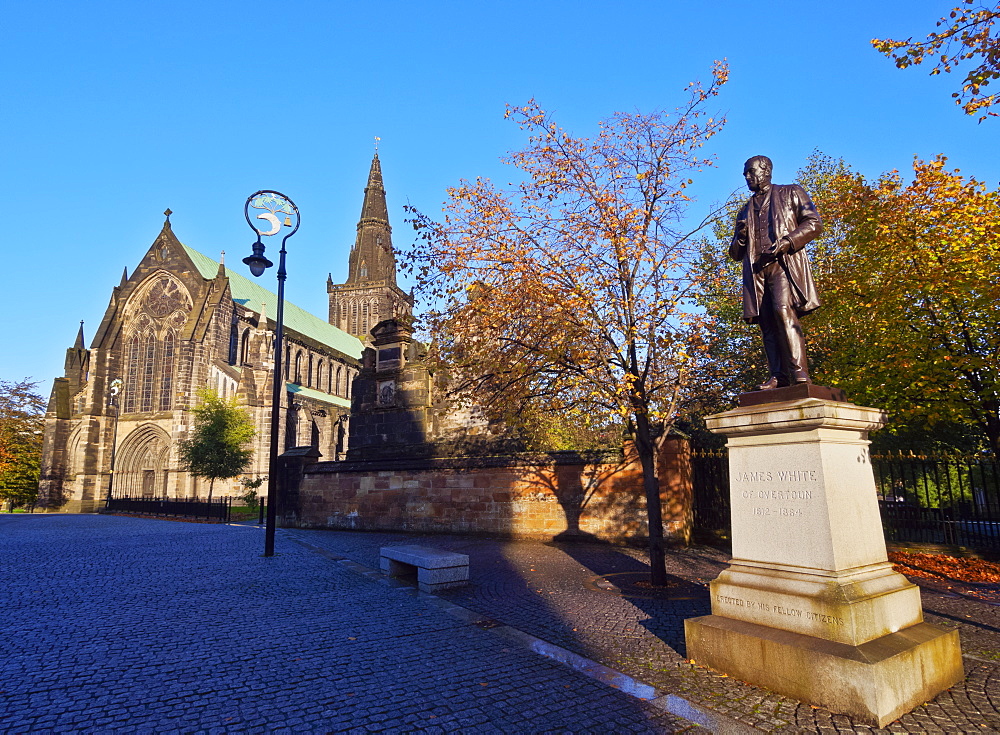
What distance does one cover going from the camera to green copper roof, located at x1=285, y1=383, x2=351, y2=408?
4453 cm

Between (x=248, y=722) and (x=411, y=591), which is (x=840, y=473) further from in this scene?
(x=411, y=591)

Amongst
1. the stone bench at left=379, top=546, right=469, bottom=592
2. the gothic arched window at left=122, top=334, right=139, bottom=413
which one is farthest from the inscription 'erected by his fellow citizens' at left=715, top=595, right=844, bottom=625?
the gothic arched window at left=122, top=334, right=139, bottom=413

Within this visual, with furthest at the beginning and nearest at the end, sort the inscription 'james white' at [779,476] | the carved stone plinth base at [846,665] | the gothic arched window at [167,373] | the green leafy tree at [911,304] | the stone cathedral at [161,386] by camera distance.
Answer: the gothic arched window at [167,373]
the stone cathedral at [161,386]
the green leafy tree at [911,304]
the inscription 'james white' at [779,476]
the carved stone plinth base at [846,665]

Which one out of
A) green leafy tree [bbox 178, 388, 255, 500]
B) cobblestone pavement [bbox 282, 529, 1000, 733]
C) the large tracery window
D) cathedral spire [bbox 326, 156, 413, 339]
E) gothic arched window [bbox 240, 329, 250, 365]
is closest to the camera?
cobblestone pavement [bbox 282, 529, 1000, 733]

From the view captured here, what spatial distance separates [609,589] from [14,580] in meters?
9.03

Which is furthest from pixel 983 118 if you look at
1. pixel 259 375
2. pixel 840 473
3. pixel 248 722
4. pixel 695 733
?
pixel 259 375

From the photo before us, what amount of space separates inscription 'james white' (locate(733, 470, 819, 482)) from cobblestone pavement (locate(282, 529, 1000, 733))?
150cm

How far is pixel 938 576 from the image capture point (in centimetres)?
905

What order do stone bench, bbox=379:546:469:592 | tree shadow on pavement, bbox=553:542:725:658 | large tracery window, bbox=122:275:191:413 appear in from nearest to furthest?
1. tree shadow on pavement, bbox=553:542:725:658
2. stone bench, bbox=379:546:469:592
3. large tracery window, bbox=122:275:191:413

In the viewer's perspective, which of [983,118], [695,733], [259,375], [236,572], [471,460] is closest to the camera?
[695,733]

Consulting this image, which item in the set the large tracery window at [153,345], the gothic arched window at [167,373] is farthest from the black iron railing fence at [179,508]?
the large tracery window at [153,345]

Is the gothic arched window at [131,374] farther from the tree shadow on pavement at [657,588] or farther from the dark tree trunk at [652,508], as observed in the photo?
the dark tree trunk at [652,508]

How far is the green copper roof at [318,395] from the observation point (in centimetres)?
4453

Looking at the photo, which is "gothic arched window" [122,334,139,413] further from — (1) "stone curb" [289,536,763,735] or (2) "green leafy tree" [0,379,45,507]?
(1) "stone curb" [289,536,763,735]
